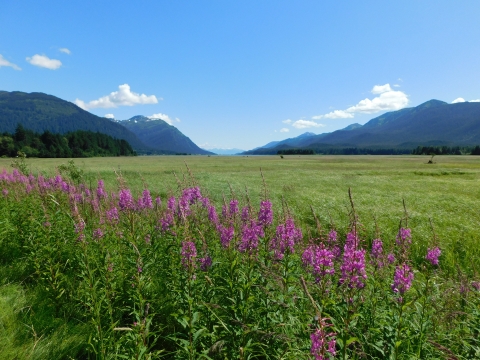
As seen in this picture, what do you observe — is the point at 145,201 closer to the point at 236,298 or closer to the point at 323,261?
the point at 236,298

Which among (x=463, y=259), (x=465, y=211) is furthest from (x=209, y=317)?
(x=465, y=211)

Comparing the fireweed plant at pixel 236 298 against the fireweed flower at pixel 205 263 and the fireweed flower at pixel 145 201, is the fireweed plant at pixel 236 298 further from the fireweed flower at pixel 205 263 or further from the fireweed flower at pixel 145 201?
the fireweed flower at pixel 145 201

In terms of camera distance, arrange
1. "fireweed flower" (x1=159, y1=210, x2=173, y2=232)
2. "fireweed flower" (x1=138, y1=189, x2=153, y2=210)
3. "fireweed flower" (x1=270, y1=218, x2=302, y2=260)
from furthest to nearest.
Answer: "fireweed flower" (x1=138, y1=189, x2=153, y2=210)
"fireweed flower" (x1=159, y1=210, x2=173, y2=232)
"fireweed flower" (x1=270, y1=218, x2=302, y2=260)

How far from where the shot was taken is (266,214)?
5.03 meters

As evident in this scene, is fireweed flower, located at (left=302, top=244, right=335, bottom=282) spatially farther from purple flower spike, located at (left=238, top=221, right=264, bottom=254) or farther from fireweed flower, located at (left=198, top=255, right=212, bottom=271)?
fireweed flower, located at (left=198, top=255, right=212, bottom=271)

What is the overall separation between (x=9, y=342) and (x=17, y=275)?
3451mm

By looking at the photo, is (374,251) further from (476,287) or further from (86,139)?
(86,139)

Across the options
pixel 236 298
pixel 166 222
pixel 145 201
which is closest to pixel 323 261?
pixel 236 298

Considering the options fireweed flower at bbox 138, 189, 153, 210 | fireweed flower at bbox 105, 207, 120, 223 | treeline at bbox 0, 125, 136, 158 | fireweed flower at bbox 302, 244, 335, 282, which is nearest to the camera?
fireweed flower at bbox 302, 244, 335, 282

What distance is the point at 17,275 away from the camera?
7.03m

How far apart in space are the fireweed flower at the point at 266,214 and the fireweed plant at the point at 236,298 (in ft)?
0.07

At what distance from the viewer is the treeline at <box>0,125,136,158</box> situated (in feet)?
357

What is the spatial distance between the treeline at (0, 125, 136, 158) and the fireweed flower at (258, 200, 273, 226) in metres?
116

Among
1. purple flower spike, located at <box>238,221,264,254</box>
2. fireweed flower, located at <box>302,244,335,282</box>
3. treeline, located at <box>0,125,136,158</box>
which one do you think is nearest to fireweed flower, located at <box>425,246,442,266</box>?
fireweed flower, located at <box>302,244,335,282</box>
